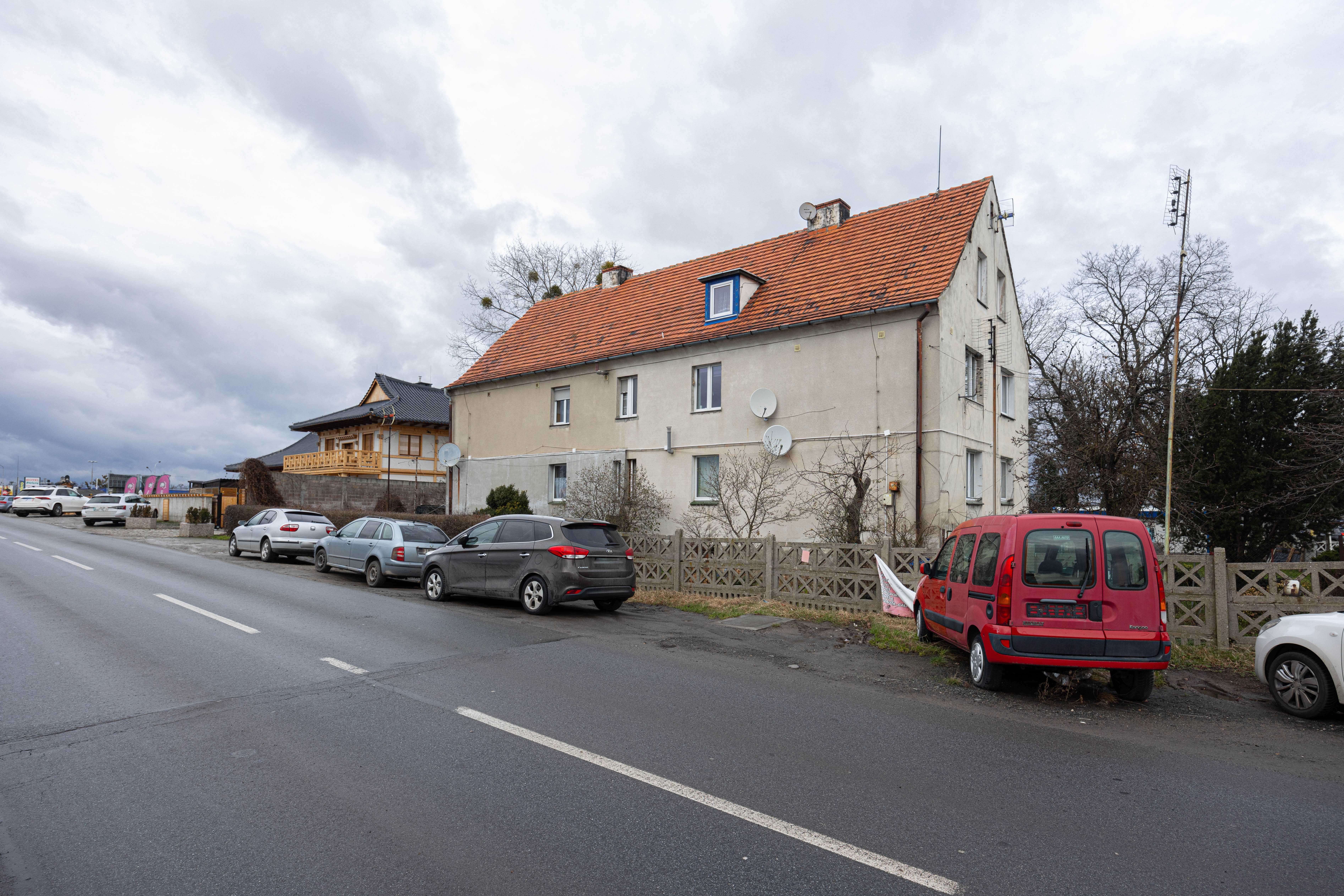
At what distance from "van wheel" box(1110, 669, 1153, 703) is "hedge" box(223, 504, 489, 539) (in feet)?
56.8

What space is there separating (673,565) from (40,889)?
12481 mm

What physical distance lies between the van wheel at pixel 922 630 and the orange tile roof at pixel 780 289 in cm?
918

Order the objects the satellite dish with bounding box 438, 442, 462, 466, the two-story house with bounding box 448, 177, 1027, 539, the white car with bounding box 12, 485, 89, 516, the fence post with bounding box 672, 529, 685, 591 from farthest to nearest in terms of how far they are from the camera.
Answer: the white car with bounding box 12, 485, 89, 516
the satellite dish with bounding box 438, 442, 462, 466
the two-story house with bounding box 448, 177, 1027, 539
the fence post with bounding box 672, 529, 685, 591

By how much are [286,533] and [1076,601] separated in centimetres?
1942

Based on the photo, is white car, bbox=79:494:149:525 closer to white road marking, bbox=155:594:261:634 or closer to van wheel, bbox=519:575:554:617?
white road marking, bbox=155:594:261:634

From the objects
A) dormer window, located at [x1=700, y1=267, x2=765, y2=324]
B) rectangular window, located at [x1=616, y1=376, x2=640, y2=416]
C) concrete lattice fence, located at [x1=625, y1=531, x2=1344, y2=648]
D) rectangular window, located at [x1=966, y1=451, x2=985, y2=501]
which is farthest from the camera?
rectangular window, located at [x1=616, y1=376, x2=640, y2=416]

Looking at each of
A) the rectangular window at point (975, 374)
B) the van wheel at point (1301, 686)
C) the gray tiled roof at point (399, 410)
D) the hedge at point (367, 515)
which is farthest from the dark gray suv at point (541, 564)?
the gray tiled roof at point (399, 410)

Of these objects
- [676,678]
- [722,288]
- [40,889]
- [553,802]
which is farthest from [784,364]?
[40,889]

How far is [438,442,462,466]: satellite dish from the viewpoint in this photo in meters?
28.2

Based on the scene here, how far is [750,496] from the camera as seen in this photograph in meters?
19.4

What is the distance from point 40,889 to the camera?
11.0ft

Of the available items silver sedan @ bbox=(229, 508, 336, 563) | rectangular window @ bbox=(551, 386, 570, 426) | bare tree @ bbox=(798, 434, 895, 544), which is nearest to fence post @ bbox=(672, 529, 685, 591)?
bare tree @ bbox=(798, 434, 895, 544)

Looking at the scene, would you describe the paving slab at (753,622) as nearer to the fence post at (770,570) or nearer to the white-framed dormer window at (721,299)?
the fence post at (770,570)

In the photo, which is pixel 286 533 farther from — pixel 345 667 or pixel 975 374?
pixel 975 374
